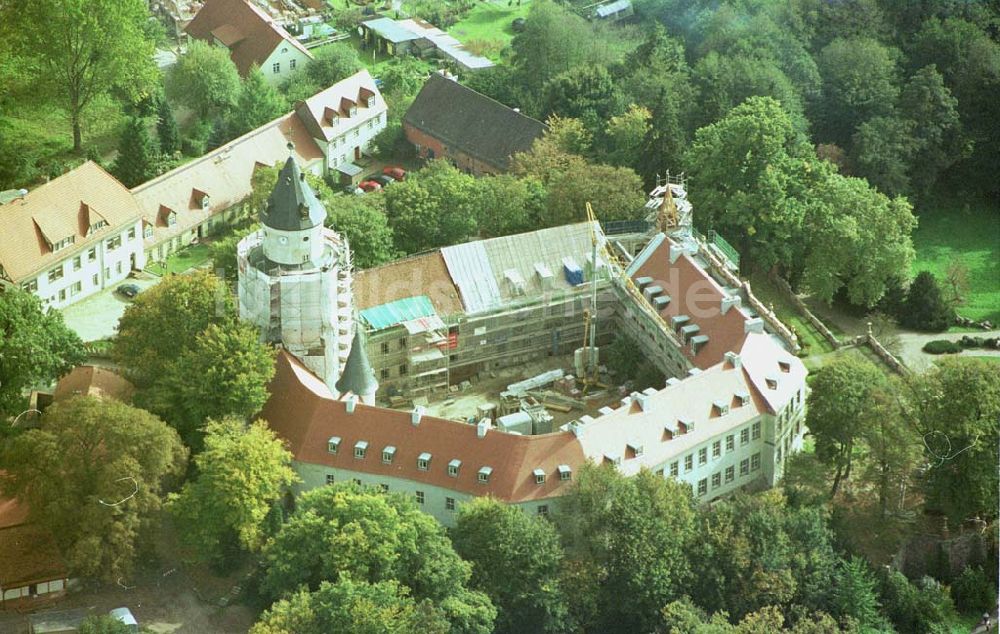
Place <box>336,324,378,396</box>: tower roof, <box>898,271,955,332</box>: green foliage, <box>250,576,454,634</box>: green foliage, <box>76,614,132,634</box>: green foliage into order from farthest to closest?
<box>898,271,955,332</box>: green foliage < <box>336,324,378,396</box>: tower roof < <box>76,614,132,634</box>: green foliage < <box>250,576,454,634</box>: green foliage

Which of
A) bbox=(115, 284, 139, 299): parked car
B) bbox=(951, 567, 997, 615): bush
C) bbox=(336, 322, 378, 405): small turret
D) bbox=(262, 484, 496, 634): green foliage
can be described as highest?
bbox=(115, 284, 139, 299): parked car

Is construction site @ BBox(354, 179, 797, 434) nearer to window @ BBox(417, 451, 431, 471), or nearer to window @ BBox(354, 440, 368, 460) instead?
window @ BBox(417, 451, 431, 471)

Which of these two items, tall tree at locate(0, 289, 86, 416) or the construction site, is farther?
the construction site

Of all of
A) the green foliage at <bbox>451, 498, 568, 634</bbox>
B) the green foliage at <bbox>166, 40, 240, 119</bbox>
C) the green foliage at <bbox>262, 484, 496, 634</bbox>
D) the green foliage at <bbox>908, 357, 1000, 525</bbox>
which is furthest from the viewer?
the green foliage at <bbox>166, 40, 240, 119</bbox>

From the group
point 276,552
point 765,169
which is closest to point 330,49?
point 765,169

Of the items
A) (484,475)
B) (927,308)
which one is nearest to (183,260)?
(484,475)

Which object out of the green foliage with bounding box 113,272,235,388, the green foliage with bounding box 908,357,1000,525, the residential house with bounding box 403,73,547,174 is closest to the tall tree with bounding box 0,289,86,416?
the green foliage with bounding box 113,272,235,388

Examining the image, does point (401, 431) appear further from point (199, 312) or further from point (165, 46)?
point (165, 46)

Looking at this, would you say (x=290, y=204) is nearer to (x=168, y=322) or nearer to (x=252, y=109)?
(x=168, y=322)
